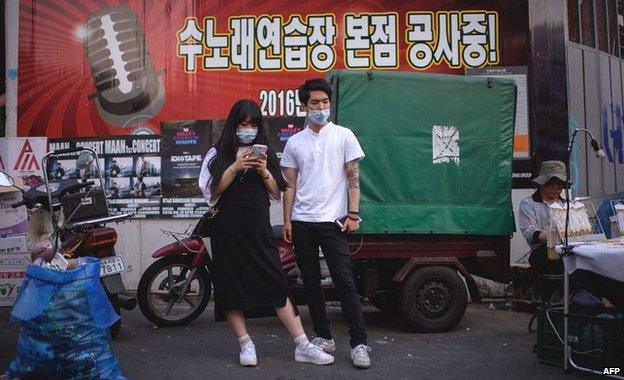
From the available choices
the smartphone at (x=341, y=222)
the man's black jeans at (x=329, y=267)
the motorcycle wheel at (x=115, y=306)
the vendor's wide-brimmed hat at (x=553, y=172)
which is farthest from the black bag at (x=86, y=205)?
the vendor's wide-brimmed hat at (x=553, y=172)

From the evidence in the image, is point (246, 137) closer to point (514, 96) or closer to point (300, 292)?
point (300, 292)

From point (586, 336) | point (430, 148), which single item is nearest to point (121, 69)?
point (430, 148)

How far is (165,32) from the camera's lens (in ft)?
28.3

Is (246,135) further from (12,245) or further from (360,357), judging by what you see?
(12,245)

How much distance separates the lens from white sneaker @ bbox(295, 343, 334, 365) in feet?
14.5

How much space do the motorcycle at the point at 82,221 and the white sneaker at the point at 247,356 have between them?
126cm

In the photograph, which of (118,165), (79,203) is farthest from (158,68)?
(79,203)

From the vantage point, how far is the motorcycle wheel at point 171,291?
587 centimetres

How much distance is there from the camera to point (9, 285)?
21.2 ft

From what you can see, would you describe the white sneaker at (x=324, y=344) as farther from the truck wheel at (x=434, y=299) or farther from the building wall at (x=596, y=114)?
the building wall at (x=596, y=114)

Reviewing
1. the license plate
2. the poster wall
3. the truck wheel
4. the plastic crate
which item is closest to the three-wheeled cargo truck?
the truck wheel

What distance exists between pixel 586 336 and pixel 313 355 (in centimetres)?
181

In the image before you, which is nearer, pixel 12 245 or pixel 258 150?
pixel 258 150

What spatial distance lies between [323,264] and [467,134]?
174 centimetres
